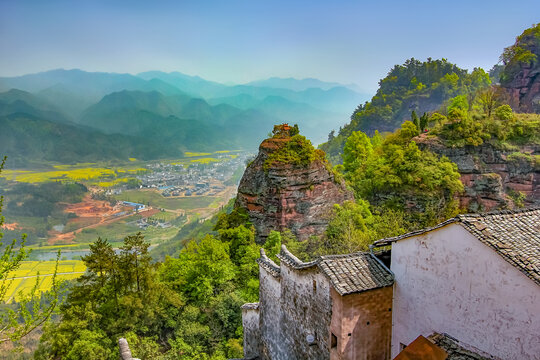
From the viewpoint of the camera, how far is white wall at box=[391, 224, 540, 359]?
5.73m

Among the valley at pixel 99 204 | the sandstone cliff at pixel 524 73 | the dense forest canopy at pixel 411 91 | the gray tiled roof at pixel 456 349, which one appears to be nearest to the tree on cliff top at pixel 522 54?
the sandstone cliff at pixel 524 73

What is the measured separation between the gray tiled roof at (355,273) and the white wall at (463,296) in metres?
0.43

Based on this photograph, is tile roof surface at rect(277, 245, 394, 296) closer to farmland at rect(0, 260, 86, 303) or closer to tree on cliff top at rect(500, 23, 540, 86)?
tree on cliff top at rect(500, 23, 540, 86)

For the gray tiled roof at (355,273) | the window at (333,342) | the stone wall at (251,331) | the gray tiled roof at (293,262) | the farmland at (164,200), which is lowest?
the farmland at (164,200)

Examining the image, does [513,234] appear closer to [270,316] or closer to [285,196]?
[270,316]

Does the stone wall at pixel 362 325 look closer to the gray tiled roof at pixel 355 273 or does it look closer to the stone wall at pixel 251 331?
the gray tiled roof at pixel 355 273

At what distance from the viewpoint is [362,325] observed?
7.72 m

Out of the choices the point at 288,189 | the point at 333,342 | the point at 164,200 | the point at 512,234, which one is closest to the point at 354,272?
the point at 333,342

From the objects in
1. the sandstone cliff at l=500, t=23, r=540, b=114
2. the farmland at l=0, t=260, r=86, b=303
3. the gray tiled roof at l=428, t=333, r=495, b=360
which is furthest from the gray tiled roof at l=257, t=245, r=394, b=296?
the farmland at l=0, t=260, r=86, b=303

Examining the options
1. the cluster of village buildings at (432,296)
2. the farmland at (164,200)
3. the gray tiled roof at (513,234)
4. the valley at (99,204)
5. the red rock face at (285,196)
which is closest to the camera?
the gray tiled roof at (513,234)

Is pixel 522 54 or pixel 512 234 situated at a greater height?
pixel 522 54

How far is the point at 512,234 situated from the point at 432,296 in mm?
2102

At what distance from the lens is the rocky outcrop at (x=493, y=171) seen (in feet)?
79.3

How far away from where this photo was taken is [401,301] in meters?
7.87
